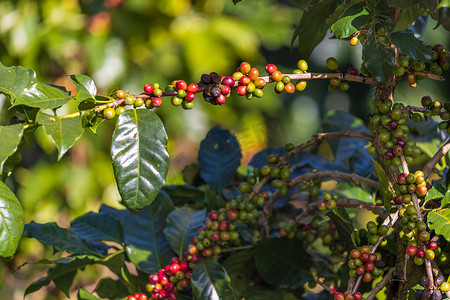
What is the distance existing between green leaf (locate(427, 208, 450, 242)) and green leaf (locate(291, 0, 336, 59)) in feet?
0.81

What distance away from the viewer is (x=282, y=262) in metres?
0.73

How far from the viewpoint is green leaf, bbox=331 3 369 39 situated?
21.5 inches

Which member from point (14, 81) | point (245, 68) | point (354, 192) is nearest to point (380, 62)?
point (245, 68)

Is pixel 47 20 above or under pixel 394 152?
under

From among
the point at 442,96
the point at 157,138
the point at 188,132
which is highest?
the point at 157,138

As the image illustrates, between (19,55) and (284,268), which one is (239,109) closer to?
(19,55)

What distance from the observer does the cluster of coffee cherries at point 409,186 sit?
0.55m

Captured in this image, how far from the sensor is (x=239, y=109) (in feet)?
8.88

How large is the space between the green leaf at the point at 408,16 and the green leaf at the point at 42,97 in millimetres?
320

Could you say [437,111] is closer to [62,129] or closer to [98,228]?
[62,129]

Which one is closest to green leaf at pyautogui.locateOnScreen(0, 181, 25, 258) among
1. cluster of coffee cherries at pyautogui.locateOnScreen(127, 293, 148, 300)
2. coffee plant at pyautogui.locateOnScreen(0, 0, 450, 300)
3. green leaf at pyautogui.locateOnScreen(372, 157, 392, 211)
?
coffee plant at pyautogui.locateOnScreen(0, 0, 450, 300)

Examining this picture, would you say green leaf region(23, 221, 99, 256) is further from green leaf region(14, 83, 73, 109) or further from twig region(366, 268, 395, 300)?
twig region(366, 268, 395, 300)

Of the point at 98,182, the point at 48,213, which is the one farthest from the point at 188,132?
the point at 48,213

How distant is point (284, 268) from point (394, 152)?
0.25m
